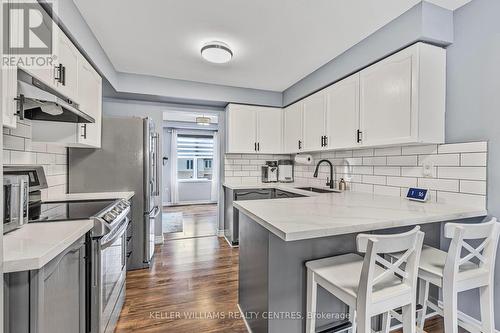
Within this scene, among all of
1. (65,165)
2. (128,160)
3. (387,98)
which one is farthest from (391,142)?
(65,165)

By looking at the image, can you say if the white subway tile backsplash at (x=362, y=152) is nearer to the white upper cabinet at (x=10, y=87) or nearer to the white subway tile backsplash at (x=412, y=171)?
the white subway tile backsplash at (x=412, y=171)

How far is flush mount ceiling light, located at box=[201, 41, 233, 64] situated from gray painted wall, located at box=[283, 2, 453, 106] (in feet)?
4.04

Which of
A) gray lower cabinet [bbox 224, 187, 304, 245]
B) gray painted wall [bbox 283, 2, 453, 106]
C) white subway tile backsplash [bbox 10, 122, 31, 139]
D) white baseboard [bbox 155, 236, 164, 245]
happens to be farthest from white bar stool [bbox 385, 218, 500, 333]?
white baseboard [bbox 155, 236, 164, 245]

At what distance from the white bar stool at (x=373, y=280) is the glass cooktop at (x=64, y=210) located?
1.47 m

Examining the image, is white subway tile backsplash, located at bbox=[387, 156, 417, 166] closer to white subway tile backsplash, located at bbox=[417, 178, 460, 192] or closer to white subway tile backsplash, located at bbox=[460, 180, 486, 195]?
white subway tile backsplash, located at bbox=[417, 178, 460, 192]

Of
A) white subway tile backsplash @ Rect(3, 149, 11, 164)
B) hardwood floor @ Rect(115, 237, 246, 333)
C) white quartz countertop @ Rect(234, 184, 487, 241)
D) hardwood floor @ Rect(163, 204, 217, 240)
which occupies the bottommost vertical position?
hardwood floor @ Rect(115, 237, 246, 333)

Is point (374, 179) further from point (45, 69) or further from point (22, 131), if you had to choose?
point (22, 131)

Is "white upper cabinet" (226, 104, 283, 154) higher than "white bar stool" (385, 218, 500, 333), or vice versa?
"white upper cabinet" (226, 104, 283, 154)

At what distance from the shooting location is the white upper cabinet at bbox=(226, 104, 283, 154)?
352cm

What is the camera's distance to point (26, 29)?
1322 millimetres

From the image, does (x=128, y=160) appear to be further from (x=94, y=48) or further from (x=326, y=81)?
(x=326, y=81)

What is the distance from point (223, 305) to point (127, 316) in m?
0.78

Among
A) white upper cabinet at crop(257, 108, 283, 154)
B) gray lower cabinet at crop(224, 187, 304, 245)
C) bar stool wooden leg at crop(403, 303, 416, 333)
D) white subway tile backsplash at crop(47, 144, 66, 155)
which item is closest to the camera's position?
bar stool wooden leg at crop(403, 303, 416, 333)

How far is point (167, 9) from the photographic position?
1.81m
